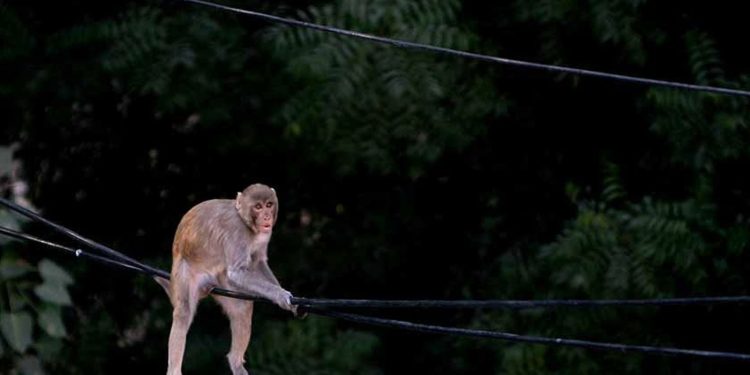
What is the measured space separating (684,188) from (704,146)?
616 mm

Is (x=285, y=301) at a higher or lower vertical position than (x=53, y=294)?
lower

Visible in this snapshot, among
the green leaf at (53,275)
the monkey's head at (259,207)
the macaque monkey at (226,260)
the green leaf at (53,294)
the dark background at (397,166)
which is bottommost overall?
the macaque monkey at (226,260)

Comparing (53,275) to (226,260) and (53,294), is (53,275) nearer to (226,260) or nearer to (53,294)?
(53,294)

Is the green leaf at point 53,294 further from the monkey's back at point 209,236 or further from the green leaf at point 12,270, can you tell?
the monkey's back at point 209,236

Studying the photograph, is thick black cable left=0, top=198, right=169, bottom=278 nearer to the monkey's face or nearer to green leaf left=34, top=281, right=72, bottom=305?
the monkey's face

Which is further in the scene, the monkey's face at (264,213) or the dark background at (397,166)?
the dark background at (397,166)

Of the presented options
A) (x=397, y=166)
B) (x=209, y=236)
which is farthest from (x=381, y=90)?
(x=209, y=236)

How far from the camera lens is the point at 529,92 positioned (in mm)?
10461

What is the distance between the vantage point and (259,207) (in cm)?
621

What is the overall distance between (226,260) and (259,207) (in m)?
0.23

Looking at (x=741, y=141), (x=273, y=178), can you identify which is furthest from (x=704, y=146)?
(x=273, y=178)

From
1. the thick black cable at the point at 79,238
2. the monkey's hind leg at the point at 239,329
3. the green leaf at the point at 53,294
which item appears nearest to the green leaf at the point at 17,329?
the green leaf at the point at 53,294

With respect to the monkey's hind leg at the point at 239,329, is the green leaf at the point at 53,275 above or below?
above

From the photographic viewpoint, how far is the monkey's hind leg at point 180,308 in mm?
6273
